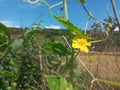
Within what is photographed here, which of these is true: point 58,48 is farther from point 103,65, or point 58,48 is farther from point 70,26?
point 103,65

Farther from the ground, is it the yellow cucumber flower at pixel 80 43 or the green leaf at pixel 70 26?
the green leaf at pixel 70 26

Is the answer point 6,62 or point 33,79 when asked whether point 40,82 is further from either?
point 6,62

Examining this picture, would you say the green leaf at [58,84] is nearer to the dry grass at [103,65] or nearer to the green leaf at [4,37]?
the green leaf at [4,37]

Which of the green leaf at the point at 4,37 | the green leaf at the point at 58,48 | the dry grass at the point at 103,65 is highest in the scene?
the green leaf at the point at 4,37

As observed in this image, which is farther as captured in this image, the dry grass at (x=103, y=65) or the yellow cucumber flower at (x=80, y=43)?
the dry grass at (x=103, y=65)

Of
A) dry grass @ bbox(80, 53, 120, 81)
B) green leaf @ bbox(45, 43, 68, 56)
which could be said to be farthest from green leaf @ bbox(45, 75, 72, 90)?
dry grass @ bbox(80, 53, 120, 81)

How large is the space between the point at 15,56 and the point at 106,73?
4.13 feet

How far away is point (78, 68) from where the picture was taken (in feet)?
11.6

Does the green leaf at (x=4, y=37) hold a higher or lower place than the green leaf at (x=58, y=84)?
higher

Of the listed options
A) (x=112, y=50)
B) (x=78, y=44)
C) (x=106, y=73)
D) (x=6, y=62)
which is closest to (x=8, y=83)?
(x=6, y=62)

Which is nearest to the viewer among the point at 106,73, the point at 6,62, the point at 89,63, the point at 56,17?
the point at 56,17

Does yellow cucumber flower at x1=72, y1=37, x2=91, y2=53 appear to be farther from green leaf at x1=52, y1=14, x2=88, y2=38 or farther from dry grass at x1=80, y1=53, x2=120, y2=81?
dry grass at x1=80, y1=53, x2=120, y2=81

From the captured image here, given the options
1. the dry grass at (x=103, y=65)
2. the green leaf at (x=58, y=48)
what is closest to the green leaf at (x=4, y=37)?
the green leaf at (x=58, y=48)

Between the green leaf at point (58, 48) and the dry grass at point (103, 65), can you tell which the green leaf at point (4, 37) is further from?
the dry grass at point (103, 65)
